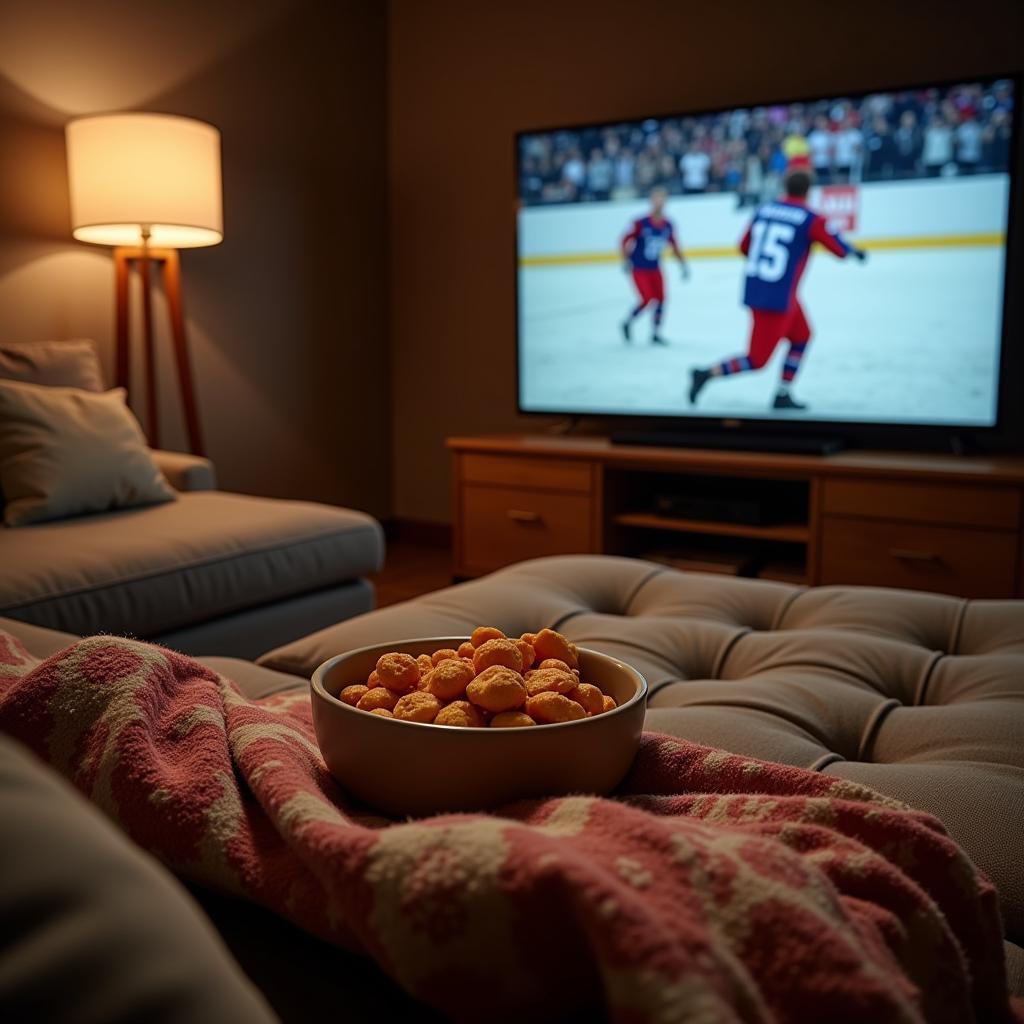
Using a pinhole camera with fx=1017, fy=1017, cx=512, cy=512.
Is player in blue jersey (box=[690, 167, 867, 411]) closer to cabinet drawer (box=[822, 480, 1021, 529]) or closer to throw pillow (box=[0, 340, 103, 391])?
cabinet drawer (box=[822, 480, 1021, 529])

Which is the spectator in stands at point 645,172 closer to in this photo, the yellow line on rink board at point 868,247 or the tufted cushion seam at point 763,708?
the yellow line on rink board at point 868,247

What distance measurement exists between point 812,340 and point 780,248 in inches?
12.3

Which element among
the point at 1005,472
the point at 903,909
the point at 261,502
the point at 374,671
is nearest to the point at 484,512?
the point at 261,502

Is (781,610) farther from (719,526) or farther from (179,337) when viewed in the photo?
(179,337)

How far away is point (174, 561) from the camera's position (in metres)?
2.07

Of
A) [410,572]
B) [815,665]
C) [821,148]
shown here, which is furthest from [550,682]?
[410,572]

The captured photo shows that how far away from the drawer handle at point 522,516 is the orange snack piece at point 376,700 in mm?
2803

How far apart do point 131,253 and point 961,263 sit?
251 centimetres

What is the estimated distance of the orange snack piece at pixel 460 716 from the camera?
23.7 inches

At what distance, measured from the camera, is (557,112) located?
12.7 ft

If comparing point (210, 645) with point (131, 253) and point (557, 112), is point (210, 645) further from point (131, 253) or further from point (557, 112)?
point (557, 112)

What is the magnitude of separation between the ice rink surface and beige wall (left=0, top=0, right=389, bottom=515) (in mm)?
886

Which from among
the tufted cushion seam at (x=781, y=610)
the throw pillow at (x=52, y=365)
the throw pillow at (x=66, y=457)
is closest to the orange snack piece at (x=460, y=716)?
the tufted cushion seam at (x=781, y=610)

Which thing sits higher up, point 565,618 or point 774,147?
point 774,147
